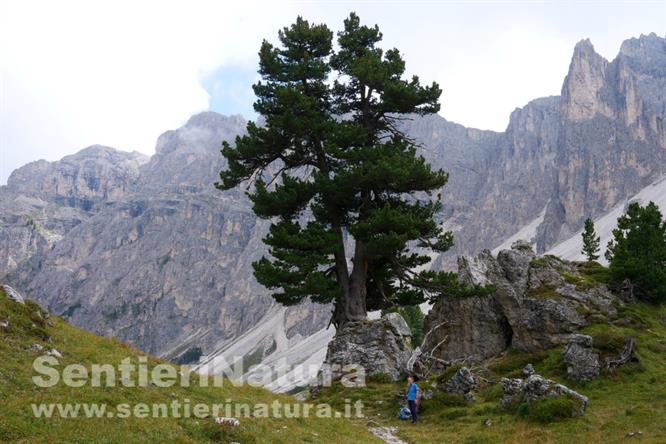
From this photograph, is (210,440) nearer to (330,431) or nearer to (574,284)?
(330,431)

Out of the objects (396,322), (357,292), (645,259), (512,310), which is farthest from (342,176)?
(645,259)

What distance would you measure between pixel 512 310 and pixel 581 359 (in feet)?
22.4

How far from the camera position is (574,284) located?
1217 inches

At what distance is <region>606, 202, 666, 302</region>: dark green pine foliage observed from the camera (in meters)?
32.0

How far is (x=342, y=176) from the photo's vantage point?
29828mm

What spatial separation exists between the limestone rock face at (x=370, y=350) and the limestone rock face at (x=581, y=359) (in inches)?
324

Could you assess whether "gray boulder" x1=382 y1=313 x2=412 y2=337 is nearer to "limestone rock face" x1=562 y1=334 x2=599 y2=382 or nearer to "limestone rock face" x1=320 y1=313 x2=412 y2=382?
"limestone rock face" x1=320 y1=313 x2=412 y2=382

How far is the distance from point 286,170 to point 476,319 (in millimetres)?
15323

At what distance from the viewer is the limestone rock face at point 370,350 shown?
28.1m

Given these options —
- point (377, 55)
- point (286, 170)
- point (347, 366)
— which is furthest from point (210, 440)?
point (377, 55)
